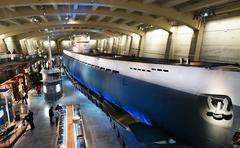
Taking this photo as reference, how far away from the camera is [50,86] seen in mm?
16938

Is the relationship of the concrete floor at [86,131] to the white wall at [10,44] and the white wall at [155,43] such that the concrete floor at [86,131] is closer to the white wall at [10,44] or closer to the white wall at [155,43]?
the white wall at [155,43]

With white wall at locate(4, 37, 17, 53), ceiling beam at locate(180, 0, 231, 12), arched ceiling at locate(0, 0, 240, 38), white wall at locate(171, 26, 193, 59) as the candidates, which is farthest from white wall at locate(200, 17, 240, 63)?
white wall at locate(4, 37, 17, 53)

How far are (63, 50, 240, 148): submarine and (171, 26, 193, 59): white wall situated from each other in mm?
10619

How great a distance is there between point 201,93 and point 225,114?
38.4 inches

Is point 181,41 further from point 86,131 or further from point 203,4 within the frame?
point 86,131

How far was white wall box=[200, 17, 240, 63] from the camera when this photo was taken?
12805mm

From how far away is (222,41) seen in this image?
14.1m

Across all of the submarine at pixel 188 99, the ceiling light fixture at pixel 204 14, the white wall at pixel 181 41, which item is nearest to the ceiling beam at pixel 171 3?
the ceiling light fixture at pixel 204 14

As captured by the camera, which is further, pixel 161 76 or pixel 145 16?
pixel 145 16

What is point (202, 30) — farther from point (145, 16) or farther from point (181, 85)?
point (181, 85)

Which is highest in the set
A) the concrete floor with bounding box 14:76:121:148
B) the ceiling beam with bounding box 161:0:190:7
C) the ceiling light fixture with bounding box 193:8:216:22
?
the ceiling beam with bounding box 161:0:190:7

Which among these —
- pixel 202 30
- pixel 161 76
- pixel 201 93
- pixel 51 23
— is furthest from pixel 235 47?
pixel 51 23

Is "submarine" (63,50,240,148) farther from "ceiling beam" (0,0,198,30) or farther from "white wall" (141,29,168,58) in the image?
"white wall" (141,29,168,58)

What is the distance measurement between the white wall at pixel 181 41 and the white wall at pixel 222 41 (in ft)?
7.64
